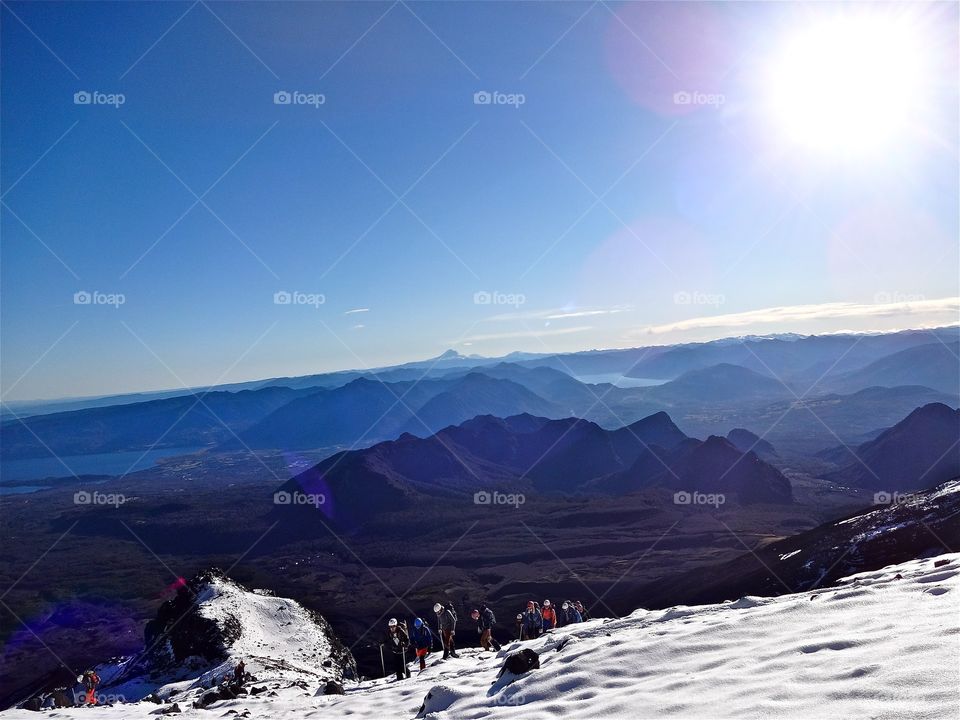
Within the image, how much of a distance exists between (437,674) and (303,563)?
319 feet

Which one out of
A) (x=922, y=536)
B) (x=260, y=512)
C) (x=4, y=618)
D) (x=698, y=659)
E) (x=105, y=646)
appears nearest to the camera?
(x=698, y=659)

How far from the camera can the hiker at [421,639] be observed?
54.2 ft

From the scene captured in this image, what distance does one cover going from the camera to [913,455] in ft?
441

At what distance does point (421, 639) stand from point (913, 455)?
16499cm

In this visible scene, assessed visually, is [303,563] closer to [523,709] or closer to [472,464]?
[472,464]

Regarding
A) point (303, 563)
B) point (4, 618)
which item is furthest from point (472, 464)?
point (4, 618)

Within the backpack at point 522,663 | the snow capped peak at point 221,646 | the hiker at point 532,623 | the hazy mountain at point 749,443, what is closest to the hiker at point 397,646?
the hiker at point 532,623

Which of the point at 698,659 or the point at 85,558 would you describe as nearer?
the point at 698,659

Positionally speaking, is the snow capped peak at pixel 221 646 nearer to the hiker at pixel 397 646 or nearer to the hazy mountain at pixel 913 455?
the hiker at pixel 397 646

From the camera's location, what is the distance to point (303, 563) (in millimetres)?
100625

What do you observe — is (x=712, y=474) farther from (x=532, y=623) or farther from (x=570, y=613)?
(x=532, y=623)

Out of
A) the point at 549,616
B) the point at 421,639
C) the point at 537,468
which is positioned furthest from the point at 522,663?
the point at 537,468

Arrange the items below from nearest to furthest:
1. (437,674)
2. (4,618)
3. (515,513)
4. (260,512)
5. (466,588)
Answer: (437,674) < (466,588) < (4,618) < (515,513) < (260,512)

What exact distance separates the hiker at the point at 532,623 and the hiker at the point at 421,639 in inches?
146
